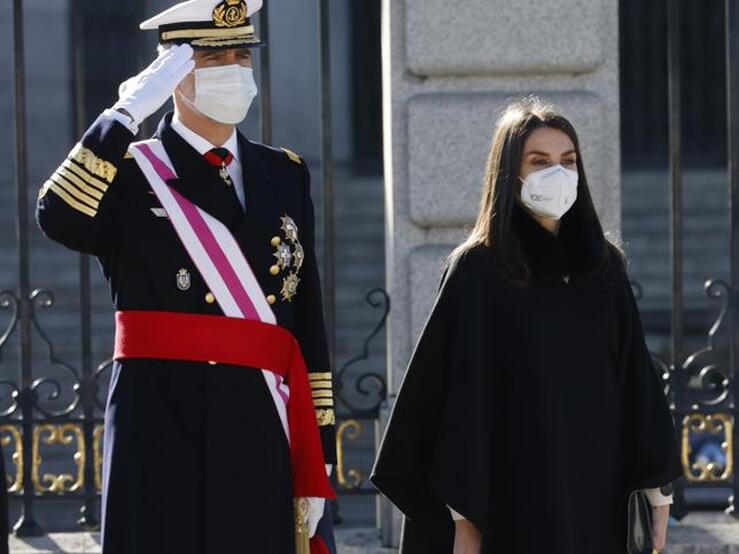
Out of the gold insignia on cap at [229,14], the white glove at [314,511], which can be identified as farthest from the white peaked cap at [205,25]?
the white glove at [314,511]

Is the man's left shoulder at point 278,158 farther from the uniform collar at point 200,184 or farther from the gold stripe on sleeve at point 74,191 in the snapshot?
the gold stripe on sleeve at point 74,191

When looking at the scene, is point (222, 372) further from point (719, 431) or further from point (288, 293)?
point (719, 431)

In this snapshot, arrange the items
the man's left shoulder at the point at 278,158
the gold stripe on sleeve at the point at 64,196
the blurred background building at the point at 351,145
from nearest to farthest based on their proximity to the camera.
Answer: the gold stripe on sleeve at the point at 64,196 → the man's left shoulder at the point at 278,158 → the blurred background building at the point at 351,145

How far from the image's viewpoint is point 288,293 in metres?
4.36

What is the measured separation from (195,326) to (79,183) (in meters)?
0.39

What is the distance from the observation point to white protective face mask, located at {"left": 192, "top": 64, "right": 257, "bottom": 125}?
4320 millimetres

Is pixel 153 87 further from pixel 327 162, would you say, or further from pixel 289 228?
pixel 327 162

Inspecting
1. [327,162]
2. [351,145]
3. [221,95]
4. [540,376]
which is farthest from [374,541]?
[351,145]

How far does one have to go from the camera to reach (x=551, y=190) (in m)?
4.36

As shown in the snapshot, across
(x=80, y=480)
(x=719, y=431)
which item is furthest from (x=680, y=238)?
(x=80, y=480)

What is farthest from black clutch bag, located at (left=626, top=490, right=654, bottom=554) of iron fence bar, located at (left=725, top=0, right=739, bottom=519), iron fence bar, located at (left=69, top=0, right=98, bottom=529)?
iron fence bar, located at (left=69, top=0, right=98, bottom=529)

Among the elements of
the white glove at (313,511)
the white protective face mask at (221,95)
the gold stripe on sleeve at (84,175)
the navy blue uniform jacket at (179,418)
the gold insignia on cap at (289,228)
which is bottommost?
the white glove at (313,511)

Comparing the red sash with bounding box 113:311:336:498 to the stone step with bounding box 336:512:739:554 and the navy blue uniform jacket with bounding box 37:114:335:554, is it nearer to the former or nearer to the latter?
the navy blue uniform jacket with bounding box 37:114:335:554

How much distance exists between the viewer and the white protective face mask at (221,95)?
432cm
